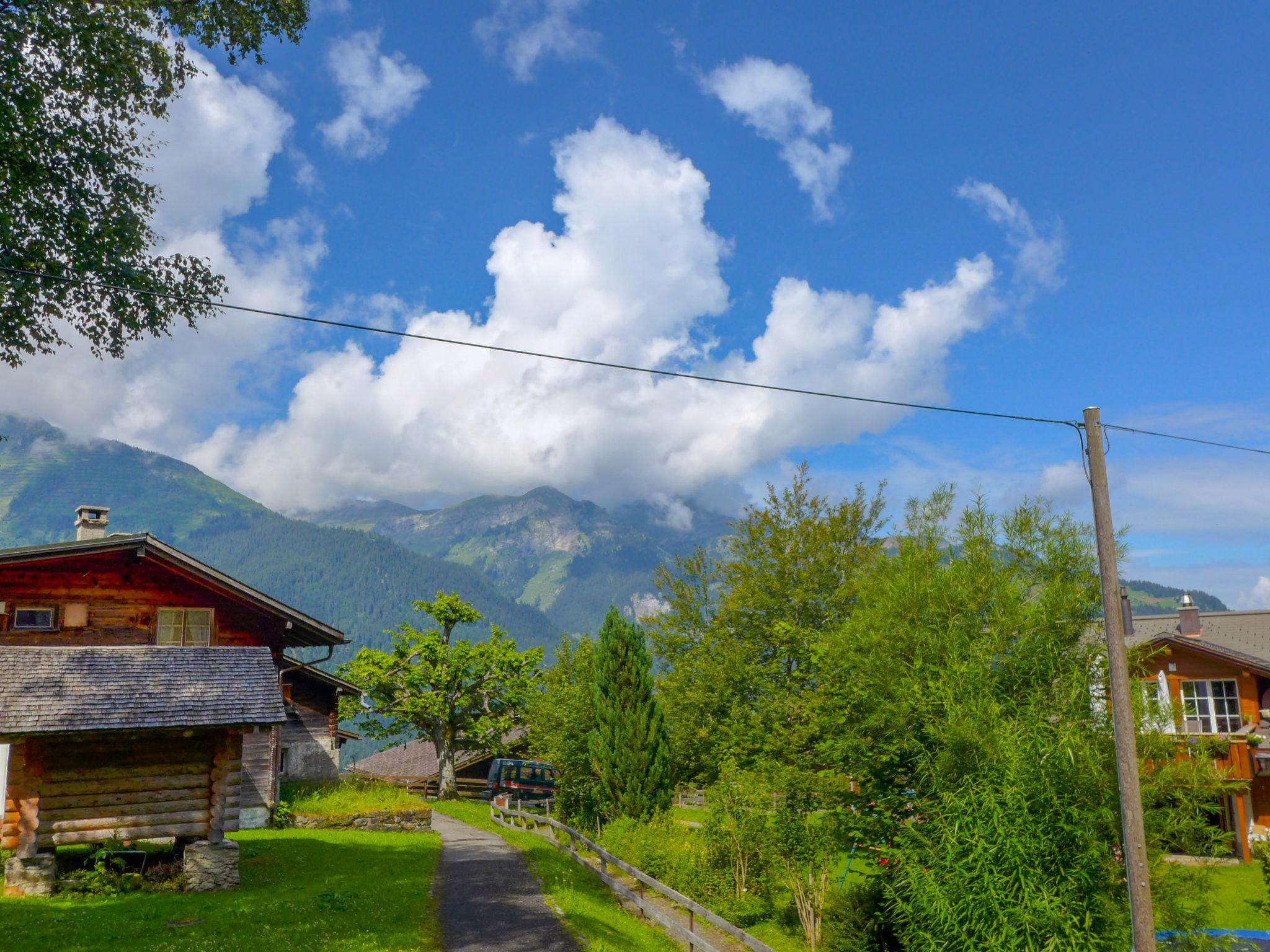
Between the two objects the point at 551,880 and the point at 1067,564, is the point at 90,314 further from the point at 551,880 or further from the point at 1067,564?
the point at 1067,564

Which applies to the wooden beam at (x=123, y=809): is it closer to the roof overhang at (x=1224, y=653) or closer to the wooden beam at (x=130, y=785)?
the wooden beam at (x=130, y=785)

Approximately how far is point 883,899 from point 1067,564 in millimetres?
8122

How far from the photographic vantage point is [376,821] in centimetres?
3130

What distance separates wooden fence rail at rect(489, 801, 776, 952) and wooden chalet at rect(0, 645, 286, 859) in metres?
9.99

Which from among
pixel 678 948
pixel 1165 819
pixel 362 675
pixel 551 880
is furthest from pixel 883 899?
→ pixel 362 675

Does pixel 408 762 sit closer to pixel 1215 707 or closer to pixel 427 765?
pixel 427 765

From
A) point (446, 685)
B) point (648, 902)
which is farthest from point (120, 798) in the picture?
point (446, 685)

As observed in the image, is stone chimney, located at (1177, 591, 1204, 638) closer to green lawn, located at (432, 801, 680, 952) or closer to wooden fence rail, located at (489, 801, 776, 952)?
wooden fence rail, located at (489, 801, 776, 952)

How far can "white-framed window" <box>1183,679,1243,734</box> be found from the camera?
104 feet

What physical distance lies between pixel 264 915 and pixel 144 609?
47.7 feet

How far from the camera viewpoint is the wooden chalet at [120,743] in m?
Result: 18.7

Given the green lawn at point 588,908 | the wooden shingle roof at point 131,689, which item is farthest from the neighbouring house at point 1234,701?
the wooden shingle roof at point 131,689

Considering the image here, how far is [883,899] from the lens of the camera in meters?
17.3

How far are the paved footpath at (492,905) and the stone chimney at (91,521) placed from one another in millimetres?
17370
